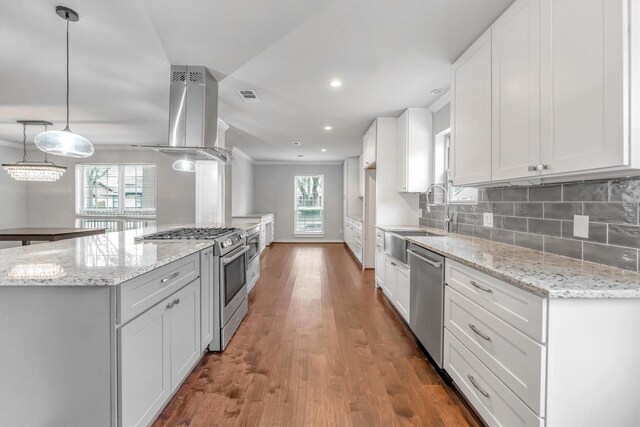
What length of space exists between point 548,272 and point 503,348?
400 millimetres

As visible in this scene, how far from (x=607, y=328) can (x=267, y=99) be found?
3.46 meters

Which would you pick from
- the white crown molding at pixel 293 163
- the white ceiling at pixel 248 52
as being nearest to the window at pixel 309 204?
the white crown molding at pixel 293 163

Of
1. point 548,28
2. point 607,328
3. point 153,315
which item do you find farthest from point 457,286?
point 153,315

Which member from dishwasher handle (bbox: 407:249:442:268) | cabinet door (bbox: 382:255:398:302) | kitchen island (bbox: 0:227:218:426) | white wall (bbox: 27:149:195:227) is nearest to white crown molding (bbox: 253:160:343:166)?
white wall (bbox: 27:149:195:227)

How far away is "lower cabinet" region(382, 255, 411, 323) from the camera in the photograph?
289 centimetres

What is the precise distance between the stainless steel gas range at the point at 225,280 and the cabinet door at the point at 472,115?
6.56ft

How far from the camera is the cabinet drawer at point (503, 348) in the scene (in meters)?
1.20

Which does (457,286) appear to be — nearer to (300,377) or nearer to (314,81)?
(300,377)

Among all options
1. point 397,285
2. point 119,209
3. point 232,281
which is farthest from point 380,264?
point 119,209

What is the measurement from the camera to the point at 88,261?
5.17 ft

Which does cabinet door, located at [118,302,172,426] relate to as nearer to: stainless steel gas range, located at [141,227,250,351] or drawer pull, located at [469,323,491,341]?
stainless steel gas range, located at [141,227,250,351]

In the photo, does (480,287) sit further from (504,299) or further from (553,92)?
(553,92)

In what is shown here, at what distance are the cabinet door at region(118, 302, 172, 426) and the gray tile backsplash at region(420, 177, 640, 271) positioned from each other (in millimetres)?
2278

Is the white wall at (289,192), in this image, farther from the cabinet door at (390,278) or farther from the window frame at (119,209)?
the cabinet door at (390,278)
